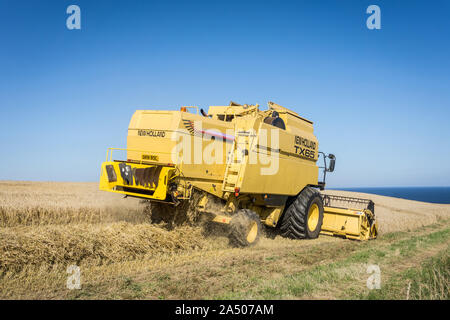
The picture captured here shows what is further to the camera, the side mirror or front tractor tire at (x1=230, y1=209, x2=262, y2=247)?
the side mirror

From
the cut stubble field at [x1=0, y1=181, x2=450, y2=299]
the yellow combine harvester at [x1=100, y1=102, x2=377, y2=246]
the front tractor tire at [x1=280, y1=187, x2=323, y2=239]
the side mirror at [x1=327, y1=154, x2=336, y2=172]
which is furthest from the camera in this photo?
the side mirror at [x1=327, y1=154, x2=336, y2=172]

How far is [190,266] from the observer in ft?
19.4

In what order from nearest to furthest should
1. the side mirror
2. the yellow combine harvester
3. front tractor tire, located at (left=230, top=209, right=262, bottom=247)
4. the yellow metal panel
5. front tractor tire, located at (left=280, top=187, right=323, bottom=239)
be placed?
the yellow metal panel
the yellow combine harvester
front tractor tire, located at (left=230, top=209, right=262, bottom=247)
front tractor tire, located at (left=280, top=187, right=323, bottom=239)
the side mirror

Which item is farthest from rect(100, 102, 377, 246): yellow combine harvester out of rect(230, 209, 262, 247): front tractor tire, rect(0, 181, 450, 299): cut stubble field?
rect(0, 181, 450, 299): cut stubble field

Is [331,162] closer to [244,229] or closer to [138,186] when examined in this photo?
[244,229]

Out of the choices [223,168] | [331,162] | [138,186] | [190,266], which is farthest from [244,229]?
[331,162]

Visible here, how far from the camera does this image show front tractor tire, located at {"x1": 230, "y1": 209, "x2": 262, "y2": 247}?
750cm

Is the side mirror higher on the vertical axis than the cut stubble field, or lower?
higher

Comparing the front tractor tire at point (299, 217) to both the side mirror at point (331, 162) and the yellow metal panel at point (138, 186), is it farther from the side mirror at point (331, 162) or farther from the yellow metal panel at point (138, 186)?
the yellow metal panel at point (138, 186)

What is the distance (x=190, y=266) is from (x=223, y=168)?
2.63m

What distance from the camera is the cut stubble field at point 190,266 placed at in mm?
4398

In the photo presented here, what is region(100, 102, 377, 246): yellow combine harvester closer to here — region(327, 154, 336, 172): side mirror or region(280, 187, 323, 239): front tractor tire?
region(280, 187, 323, 239): front tractor tire

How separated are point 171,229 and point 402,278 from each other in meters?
4.41

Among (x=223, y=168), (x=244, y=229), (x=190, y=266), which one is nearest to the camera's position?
(x=190, y=266)
